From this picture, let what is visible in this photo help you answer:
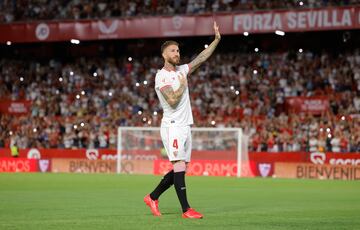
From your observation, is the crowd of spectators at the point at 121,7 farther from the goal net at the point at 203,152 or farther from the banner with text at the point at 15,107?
the goal net at the point at 203,152

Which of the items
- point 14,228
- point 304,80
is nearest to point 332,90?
point 304,80

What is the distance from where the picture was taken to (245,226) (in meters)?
10.1

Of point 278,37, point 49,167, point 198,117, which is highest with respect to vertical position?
point 278,37

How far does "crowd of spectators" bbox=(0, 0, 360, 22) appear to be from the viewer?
39469mm

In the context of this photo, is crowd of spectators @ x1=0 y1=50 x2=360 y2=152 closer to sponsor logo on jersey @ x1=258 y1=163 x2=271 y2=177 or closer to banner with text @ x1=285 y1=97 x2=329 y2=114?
banner with text @ x1=285 y1=97 x2=329 y2=114

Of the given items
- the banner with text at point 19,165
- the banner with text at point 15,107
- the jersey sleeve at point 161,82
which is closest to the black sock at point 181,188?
the jersey sleeve at point 161,82

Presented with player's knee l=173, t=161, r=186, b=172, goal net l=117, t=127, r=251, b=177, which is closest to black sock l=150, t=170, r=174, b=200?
player's knee l=173, t=161, r=186, b=172

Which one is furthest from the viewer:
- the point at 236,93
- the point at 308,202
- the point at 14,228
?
the point at 236,93

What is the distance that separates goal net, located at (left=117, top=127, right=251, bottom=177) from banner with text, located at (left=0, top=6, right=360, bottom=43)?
725 cm

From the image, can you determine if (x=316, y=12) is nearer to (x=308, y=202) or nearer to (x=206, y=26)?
(x=206, y=26)

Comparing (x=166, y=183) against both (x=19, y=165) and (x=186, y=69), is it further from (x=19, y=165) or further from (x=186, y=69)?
(x=19, y=165)

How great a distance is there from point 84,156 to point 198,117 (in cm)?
583

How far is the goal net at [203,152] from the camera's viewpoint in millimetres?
33219

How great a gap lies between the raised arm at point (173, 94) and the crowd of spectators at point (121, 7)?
27.8 metres
